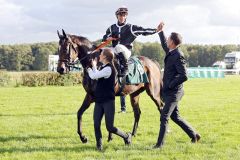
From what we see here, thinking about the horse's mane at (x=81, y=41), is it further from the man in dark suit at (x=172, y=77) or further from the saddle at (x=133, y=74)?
the man in dark suit at (x=172, y=77)

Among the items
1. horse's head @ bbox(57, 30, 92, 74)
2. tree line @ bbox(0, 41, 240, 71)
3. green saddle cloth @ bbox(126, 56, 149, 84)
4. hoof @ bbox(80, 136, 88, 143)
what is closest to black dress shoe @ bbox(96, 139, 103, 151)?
hoof @ bbox(80, 136, 88, 143)

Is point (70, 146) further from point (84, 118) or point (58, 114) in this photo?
point (58, 114)

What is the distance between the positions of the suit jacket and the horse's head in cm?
175

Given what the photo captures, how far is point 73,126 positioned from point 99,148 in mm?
3962

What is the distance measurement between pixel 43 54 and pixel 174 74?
6540 centimetres

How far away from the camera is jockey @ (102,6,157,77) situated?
394 inches

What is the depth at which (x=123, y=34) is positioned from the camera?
10.2 metres

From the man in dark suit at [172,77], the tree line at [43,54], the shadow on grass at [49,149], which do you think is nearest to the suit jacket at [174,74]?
the man in dark suit at [172,77]

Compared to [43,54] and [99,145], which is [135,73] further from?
[43,54]

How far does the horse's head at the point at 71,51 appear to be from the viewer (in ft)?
29.3

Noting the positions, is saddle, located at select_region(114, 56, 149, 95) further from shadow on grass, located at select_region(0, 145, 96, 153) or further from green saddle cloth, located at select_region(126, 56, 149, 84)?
shadow on grass, located at select_region(0, 145, 96, 153)

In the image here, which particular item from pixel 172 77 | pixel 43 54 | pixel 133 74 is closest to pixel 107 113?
pixel 172 77

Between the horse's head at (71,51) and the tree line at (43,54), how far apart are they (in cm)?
4100

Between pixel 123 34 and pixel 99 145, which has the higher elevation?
pixel 123 34
